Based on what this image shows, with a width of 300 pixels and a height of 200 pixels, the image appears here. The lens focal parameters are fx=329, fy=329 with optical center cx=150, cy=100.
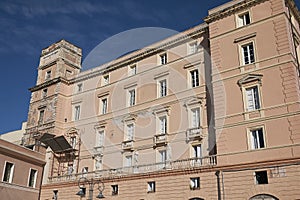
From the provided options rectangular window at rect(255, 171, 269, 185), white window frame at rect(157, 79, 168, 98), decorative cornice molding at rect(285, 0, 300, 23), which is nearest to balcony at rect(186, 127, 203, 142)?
white window frame at rect(157, 79, 168, 98)

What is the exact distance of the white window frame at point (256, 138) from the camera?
73.6 feet

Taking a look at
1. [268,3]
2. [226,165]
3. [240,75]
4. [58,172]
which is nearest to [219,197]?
[226,165]

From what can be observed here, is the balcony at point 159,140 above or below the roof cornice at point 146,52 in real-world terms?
below

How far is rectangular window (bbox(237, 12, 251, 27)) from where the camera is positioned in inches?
1035

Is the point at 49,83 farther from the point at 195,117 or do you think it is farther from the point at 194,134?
the point at 194,134

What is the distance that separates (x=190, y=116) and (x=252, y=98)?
239 inches

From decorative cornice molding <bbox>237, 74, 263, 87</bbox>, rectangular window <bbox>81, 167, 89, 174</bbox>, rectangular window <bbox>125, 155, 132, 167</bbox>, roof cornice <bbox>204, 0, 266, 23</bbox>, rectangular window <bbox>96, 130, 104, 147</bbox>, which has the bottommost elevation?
rectangular window <bbox>81, 167, 89, 174</bbox>

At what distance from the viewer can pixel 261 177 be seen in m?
21.6

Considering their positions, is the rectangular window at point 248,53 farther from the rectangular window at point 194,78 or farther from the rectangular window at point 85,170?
the rectangular window at point 85,170

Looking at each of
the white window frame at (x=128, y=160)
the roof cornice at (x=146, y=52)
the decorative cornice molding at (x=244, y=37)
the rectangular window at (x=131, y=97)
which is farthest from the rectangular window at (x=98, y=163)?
the decorative cornice molding at (x=244, y=37)

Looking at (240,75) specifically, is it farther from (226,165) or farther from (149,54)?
(149,54)

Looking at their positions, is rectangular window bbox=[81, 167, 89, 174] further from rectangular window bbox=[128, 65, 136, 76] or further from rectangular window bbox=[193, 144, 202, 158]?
rectangular window bbox=[193, 144, 202, 158]

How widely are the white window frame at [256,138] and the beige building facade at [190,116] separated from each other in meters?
0.07

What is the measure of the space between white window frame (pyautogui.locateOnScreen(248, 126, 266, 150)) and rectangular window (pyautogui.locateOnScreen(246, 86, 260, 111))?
1.61 m
